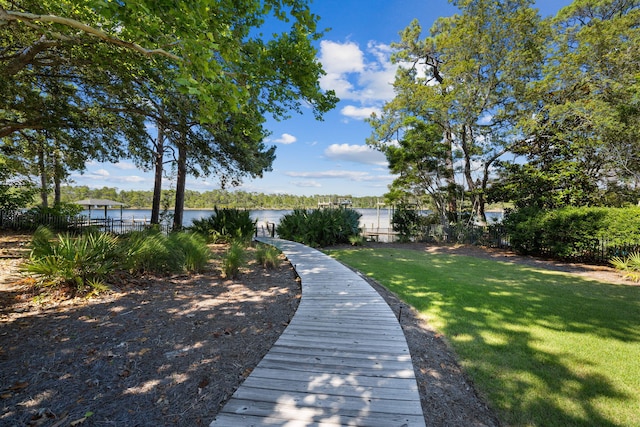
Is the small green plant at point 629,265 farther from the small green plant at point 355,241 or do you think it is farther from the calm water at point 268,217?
the small green plant at point 355,241

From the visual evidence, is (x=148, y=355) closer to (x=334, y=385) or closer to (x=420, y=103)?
(x=334, y=385)

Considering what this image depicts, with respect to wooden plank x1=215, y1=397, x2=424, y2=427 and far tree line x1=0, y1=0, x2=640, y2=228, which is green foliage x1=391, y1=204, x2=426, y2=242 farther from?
wooden plank x1=215, y1=397, x2=424, y2=427

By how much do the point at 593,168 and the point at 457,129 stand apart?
6245 mm

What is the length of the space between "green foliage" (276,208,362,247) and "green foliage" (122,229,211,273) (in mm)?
6394

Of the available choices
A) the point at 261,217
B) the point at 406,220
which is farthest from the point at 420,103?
the point at 261,217

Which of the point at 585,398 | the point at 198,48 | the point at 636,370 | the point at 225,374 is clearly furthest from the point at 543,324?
the point at 198,48

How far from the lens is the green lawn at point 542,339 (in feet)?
7.35

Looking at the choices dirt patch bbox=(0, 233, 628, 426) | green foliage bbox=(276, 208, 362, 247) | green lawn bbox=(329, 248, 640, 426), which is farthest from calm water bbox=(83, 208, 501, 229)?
green lawn bbox=(329, 248, 640, 426)

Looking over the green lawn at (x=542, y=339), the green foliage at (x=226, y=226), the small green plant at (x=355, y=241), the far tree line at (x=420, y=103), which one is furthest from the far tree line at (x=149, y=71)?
the small green plant at (x=355, y=241)

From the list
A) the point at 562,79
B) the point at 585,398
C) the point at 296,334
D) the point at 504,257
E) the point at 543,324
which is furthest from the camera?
the point at 562,79

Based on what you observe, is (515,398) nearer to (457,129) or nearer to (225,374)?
(225,374)

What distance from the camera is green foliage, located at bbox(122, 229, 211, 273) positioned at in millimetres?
5324

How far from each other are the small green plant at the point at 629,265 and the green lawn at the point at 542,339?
3.86 feet

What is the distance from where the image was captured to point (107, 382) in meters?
2.31
